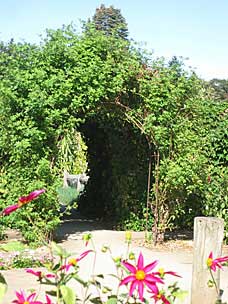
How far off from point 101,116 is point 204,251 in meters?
5.39

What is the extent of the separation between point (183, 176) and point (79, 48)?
2.65 meters

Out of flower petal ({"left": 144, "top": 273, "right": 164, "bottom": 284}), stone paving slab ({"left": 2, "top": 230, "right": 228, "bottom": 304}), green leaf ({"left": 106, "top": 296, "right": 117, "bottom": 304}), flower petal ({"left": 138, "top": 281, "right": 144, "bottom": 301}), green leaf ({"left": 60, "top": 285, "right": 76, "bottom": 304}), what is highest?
flower petal ({"left": 144, "top": 273, "right": 164, "bottom": 284})

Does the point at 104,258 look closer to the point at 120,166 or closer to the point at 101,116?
the point at 101,116

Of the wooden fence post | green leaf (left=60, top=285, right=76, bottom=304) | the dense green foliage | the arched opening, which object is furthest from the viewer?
the arched opening

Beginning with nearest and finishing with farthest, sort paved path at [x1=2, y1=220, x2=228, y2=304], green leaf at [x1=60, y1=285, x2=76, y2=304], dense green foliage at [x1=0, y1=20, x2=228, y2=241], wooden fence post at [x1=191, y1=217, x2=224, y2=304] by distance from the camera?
green leaf at [x1=60, y1=285, x2=76, y2=304] → wooden fence post at [x1=191, y1=217, x2=224, y2=304] → paved path at [x1=2, y1=220, x2=228, y2=304] → dense green foliage at [x1=0, y1=20, x2=228, y2=241]

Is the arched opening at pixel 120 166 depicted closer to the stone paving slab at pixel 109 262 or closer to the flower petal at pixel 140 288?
the stone paving slab at pixel 109 262

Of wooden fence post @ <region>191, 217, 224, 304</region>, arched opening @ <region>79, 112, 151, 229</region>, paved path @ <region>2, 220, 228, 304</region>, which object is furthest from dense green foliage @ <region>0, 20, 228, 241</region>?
wooden fence post @ <region>191, 217, 224, 304</region>

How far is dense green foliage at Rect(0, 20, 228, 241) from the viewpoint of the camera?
298 inches

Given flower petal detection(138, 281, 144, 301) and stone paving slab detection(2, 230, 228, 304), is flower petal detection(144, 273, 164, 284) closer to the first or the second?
flower petal detection(138, 281, 144, 301)

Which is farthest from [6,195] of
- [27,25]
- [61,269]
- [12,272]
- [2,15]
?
[61,269]

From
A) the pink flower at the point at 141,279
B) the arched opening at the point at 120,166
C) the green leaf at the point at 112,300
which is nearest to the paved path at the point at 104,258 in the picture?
the arched opening at the point at 120,166

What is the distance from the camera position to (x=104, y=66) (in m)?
7.86

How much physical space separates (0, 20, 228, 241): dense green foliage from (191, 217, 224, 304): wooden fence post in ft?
10.9

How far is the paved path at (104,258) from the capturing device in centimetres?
518
